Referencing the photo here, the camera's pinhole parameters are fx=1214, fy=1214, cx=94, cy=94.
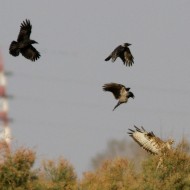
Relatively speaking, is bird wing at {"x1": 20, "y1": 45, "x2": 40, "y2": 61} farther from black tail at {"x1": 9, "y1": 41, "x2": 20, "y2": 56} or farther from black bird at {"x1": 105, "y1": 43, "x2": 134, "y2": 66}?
black bird at {"x1": 105, "y1": 43, "x2": 134, "y2": 66}

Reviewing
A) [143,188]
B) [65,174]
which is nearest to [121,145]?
[65,174]

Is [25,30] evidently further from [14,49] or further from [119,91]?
[119,91]

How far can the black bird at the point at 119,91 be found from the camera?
3149 cm

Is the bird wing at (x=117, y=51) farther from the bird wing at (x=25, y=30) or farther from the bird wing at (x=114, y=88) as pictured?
the bird wing at (x=25, y=30)

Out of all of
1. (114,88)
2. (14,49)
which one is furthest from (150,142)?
(14,49)

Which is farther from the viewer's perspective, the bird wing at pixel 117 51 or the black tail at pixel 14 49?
the bird wing at pixel 117 51

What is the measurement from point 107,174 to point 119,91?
12669 mm

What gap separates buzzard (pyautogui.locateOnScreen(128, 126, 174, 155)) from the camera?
3475 centimetres

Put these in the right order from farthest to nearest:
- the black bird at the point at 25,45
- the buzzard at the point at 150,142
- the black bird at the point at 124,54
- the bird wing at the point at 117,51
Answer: the buzzard at the point at 150,142, the black bird at the point at 124,54, the bird wing at the point at 117,51, the black bird at the point at 25,45

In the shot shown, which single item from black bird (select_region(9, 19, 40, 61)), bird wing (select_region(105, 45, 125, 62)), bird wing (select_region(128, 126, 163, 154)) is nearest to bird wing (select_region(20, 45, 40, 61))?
black bird (select_region(9, 19, 40, 61))

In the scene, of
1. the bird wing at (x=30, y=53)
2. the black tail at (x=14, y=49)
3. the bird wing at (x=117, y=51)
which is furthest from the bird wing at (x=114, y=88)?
the black tail at (x=14, y=49)

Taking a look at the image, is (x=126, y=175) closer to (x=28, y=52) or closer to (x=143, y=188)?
(x=143, y=188)

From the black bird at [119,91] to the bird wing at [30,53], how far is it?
1.98 m

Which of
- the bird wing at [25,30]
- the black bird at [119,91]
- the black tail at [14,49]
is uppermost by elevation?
the bird wing at [25,30]
